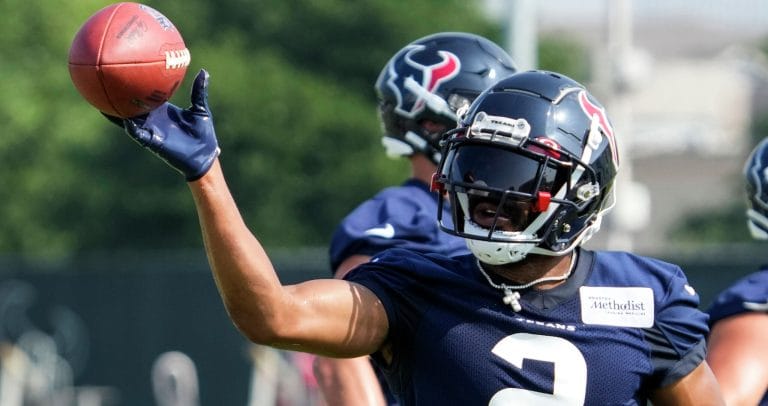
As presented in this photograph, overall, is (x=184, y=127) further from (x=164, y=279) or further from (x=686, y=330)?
(x=164, y=279)

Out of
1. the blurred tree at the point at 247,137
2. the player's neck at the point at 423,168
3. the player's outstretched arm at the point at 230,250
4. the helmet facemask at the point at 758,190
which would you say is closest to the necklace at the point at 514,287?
the player's outstretched arm at the point at 230,250

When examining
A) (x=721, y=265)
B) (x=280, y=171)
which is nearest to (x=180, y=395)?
(x=721, y=265)

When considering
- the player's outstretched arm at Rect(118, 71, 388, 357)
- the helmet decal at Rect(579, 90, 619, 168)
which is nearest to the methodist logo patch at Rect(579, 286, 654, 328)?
the helmet decal at Rect(579, 90, 619, 168)

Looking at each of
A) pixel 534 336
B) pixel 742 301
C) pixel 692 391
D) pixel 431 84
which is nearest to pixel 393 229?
pixel 431 84

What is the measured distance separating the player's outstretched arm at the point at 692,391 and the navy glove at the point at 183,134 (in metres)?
1.28

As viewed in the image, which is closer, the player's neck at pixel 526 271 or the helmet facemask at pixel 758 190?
the player's neck at pixel 526 271

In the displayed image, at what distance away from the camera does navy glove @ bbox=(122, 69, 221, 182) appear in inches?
129

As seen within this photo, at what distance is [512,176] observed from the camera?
3.68 meters

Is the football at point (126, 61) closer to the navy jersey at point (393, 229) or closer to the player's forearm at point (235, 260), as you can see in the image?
the player's forearm at point (235, 260)

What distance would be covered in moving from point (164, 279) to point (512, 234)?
1121 cm

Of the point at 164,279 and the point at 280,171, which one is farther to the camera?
the point at 280,171

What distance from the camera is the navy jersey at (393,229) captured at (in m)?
4.82

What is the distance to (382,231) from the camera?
484cm

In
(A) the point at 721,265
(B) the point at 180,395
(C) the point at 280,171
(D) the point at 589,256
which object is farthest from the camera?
(C) the point at 280,171
